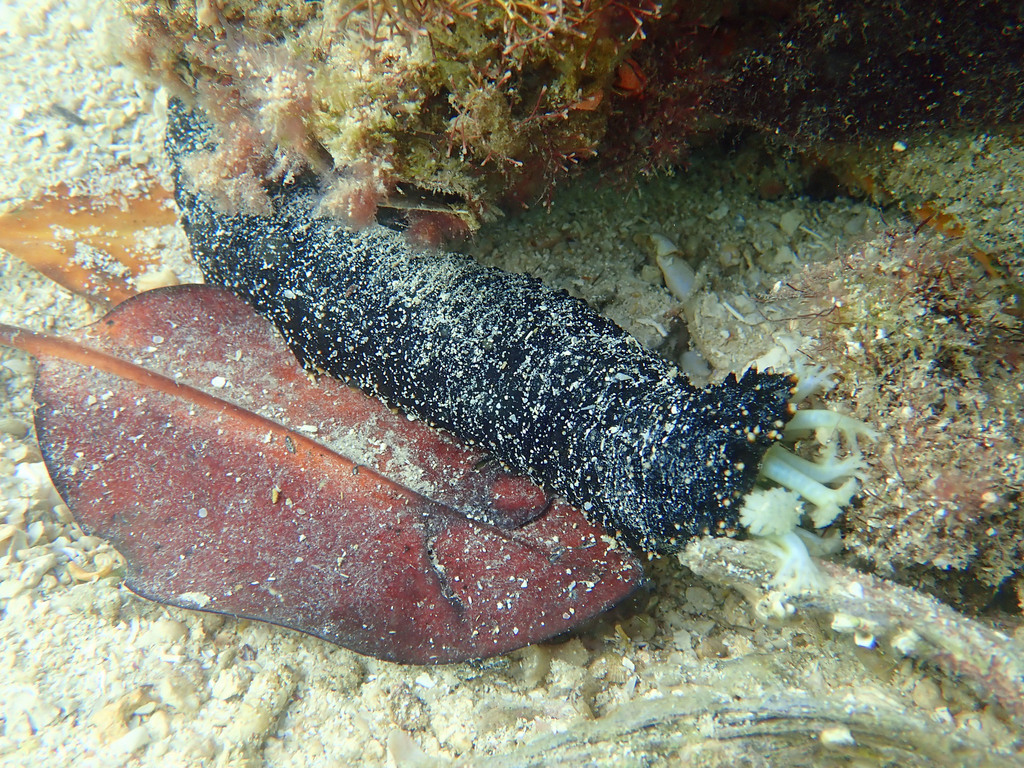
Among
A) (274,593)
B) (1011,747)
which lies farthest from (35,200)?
(1011,747)

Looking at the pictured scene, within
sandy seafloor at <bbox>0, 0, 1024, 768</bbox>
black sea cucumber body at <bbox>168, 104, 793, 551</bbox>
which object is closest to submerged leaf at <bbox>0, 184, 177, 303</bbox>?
sandy seafloor at <bbox>0, 0, 1024, 768</bbox>

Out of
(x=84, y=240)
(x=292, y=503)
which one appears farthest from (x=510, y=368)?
(x=84, y=240)

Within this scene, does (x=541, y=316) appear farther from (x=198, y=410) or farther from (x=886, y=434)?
(x=198, y=410)

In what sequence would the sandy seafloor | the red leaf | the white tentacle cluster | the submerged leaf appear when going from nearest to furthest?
the sandy seafloor < the white tentacle cluster < the red leaf < the submerged leaf

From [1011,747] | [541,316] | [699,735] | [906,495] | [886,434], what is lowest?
[699,735]

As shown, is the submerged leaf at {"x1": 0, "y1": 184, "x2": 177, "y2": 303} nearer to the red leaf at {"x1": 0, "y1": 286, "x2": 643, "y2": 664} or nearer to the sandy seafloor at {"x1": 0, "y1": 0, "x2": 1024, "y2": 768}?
the sandy seafloor at {"x1": 0, "y1": 0, "x2": 1024, "y2": 768}

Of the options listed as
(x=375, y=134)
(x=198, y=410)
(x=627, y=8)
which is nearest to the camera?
(x=627, y=8)
